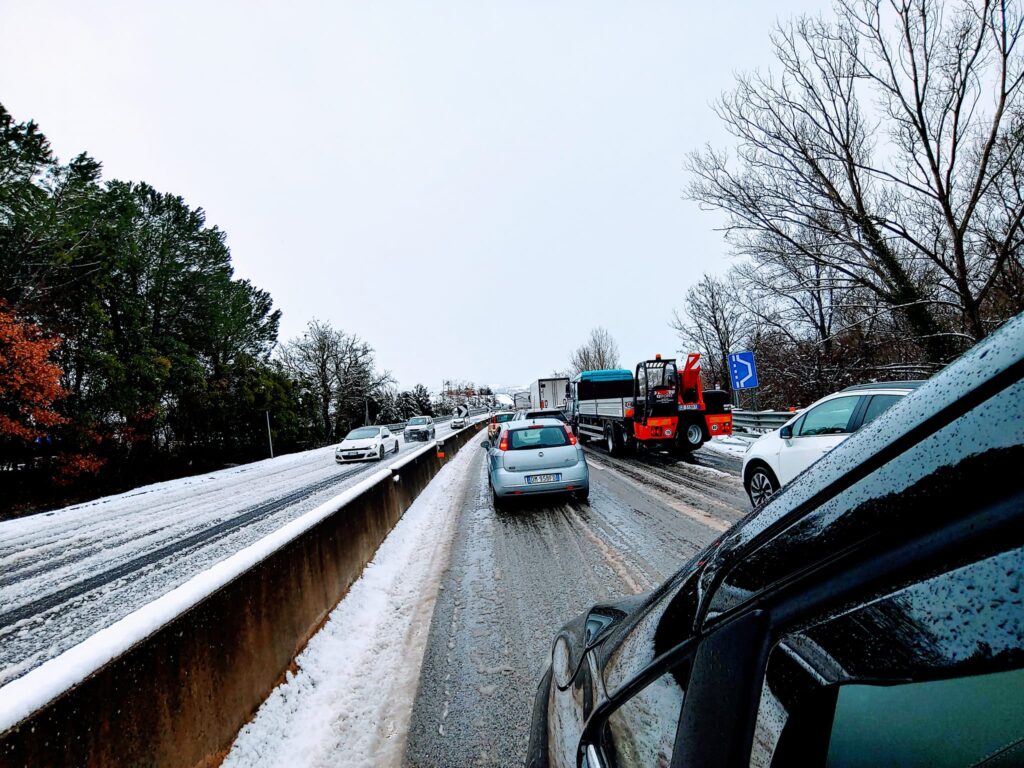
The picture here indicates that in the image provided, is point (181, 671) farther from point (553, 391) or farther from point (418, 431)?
point (418, 431)

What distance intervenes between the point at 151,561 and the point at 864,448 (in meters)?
9.47

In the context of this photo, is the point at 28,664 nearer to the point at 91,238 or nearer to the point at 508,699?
the point at 508,699

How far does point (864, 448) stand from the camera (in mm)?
762

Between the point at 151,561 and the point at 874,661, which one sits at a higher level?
the point at 874,661

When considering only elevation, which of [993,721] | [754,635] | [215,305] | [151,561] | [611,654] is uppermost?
[215,305]

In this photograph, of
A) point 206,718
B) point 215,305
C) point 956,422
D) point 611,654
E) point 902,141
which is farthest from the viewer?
point 215,305

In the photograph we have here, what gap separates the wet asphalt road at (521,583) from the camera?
9.68ft

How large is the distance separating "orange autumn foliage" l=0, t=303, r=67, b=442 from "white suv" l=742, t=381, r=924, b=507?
22.6 meters

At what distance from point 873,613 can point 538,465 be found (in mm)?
8179

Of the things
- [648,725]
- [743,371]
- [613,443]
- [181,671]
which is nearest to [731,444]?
[743,371]

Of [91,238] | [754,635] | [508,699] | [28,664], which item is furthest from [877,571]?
[91,238]

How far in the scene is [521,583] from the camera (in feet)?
17.0

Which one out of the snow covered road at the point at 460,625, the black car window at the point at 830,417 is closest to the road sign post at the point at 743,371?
the snow covered road at the point at 460,625

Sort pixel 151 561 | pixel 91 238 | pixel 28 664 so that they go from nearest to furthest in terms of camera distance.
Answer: pixel 28 664 → pixel 151 561 → pixel 91 238
